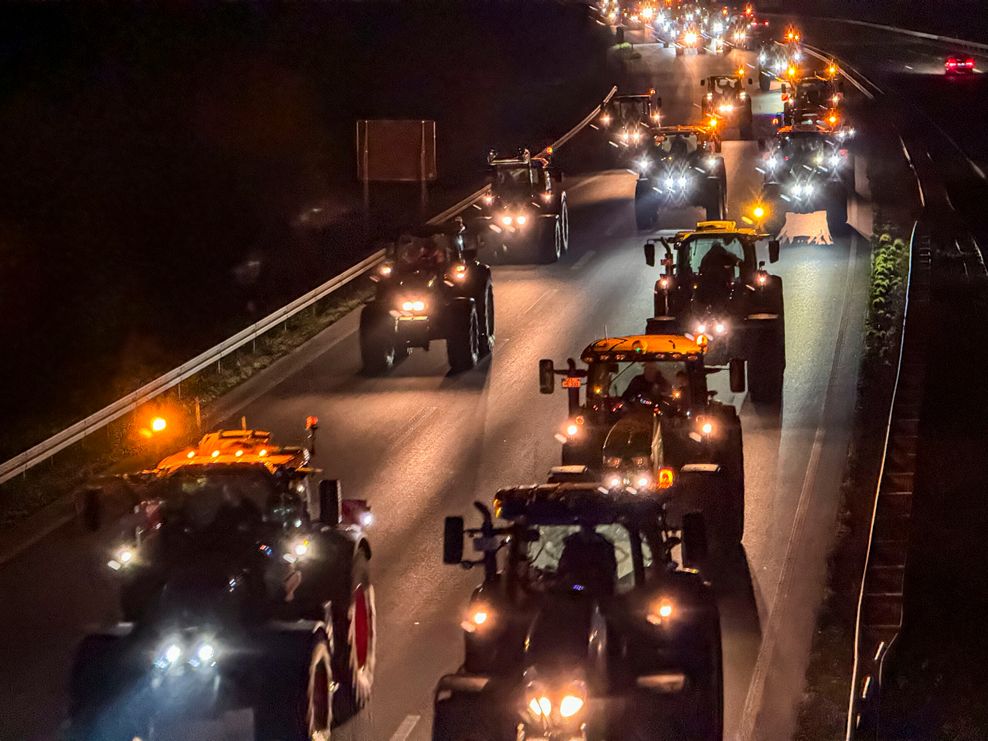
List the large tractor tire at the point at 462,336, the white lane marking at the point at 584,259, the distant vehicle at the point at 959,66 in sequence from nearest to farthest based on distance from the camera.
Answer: the large tractor tire at the point at 462,336, the white lane marking at the point at 584,259, the distant vehicle at the point at 959,66

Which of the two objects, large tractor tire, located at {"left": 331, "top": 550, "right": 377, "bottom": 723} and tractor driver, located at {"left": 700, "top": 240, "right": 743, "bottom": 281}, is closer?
large tractor tire, located at {"left": 331, "top": 550, "right": 377, "bottom": 723}

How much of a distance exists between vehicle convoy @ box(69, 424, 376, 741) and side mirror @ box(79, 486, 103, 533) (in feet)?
0.04

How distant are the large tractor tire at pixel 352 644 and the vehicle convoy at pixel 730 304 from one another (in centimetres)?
957

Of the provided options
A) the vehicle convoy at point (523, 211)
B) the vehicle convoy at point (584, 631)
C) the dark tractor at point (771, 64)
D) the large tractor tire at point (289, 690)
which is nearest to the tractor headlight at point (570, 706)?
the vehicle convoy at point (584, 631)

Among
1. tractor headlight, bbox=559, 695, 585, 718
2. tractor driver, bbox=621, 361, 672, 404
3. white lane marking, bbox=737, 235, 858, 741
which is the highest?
tractor driver, bbox=621, 361, 672, 404

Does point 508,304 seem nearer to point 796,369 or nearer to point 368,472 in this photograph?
point 796,369

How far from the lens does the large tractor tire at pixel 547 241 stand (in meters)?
33.5

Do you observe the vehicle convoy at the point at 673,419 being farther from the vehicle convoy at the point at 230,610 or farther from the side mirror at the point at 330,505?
the side mirror at the point at 330,505

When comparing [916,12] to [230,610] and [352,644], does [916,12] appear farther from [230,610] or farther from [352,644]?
[230,610]

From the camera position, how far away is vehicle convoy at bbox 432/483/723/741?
9.34 metres

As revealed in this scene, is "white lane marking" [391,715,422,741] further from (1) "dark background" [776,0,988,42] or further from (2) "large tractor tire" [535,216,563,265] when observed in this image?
(1) "dark background" [776,0,988,42]

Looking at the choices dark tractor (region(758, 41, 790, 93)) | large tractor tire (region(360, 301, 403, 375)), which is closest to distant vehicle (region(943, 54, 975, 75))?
dark tractor (region(758, 41, 790, 93))

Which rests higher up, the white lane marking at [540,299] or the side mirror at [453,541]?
the side mirror at [453,541]

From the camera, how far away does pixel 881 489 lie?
16.6 meters
